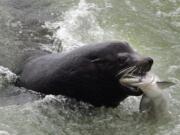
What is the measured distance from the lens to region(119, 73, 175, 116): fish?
481cm

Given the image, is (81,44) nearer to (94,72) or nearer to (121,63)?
(94,72)

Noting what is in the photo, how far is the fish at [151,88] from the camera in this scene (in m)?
4.81

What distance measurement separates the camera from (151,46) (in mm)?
7031

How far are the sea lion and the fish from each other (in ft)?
0.19

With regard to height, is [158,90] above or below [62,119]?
above

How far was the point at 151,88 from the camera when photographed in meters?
4.84

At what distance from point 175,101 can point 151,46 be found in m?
1.70

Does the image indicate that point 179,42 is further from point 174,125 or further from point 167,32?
point 174,125

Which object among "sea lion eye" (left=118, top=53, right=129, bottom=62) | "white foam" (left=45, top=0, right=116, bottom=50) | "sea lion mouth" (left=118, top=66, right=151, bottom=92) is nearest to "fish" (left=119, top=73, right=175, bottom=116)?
"sea lion mouth" (left=118, top=66, right=151, bottom=92)

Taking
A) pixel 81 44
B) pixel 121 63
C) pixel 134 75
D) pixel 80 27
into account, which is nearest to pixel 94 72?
pixel 121 63

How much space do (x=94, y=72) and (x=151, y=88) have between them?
0.58 meters

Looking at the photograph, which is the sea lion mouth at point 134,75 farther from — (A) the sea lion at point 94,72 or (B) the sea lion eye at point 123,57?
(B) the sea lion eye at point 123,57

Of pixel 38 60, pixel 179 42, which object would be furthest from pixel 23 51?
pixel 179 42

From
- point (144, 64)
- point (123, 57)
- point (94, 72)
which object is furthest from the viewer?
point (94, 72)
